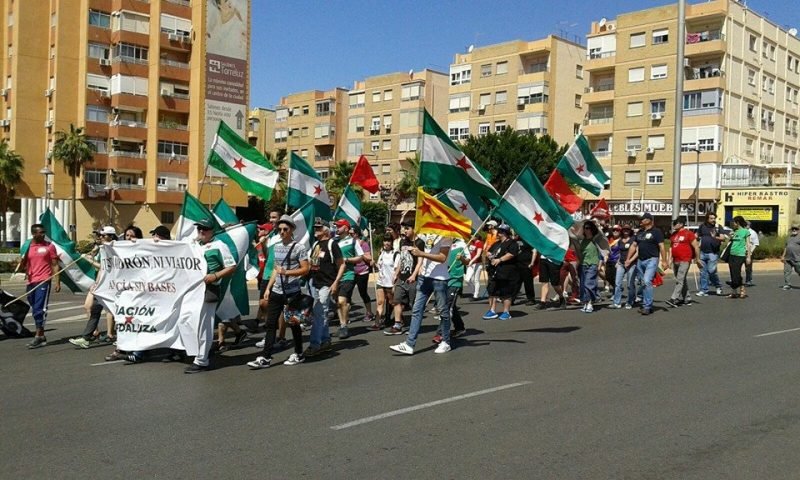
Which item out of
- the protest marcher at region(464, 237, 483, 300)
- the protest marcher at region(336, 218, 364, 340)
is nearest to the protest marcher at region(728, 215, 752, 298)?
the protest marcher at region(464, 237, 483, 300)

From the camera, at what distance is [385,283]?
12.5 metres

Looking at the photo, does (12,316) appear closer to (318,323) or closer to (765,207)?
(318,323)

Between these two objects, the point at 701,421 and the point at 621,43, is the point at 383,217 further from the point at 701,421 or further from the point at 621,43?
the point at 701,421

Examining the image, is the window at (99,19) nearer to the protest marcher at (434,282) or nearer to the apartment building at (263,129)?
the apartment building at (263,129)

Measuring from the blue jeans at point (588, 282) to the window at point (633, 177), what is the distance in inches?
1859

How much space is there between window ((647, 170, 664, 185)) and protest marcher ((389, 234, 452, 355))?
51.8 metres

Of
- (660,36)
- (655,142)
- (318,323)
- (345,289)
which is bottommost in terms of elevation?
(318,323)

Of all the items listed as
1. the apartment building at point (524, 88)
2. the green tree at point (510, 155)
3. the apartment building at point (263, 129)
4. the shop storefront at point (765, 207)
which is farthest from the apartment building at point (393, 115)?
the shop storefront at point (765, 207)

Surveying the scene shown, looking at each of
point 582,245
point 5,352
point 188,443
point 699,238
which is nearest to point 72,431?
point 188,443

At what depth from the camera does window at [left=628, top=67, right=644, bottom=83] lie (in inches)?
2340

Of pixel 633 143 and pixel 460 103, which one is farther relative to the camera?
pixel 460 103

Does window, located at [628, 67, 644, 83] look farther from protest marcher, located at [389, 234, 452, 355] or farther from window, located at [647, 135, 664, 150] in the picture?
protest marcher, located at [389, 234, 452, 355]

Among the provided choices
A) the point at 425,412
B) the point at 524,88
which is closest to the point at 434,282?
the point at 425,412

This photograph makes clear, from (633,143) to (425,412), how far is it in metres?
56.8
